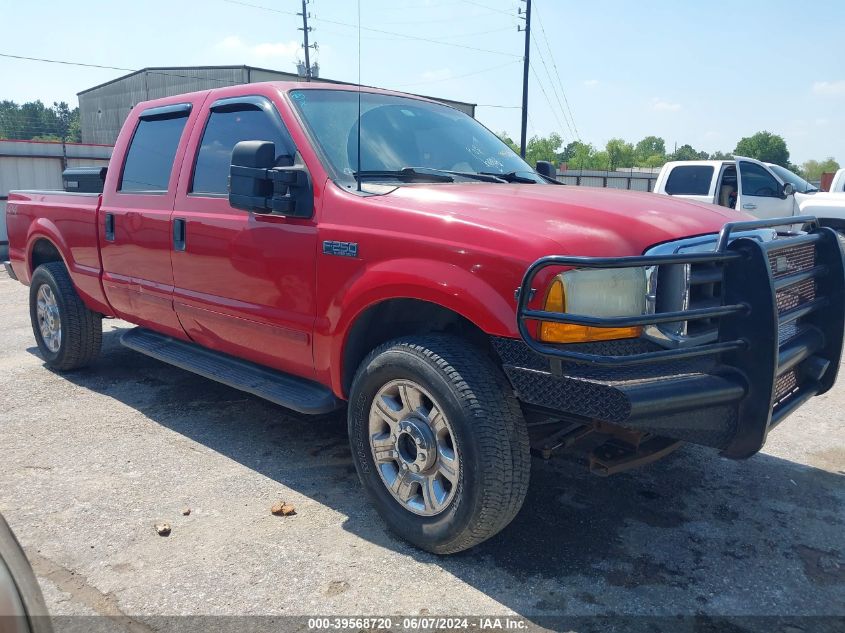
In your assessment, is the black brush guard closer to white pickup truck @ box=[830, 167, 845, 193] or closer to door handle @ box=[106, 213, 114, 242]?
door handle @ box=[106, 213, 114, 242]

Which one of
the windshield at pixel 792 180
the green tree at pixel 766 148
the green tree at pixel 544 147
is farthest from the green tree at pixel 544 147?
the windshield at pixel 792 180

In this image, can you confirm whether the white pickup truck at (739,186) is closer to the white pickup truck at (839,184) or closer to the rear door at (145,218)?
the white pickup truck at (839,184)

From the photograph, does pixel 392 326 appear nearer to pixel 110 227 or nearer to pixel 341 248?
pixel 341 248

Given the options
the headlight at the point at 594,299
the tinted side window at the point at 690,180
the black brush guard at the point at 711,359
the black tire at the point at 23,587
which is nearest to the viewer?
the black tire at the point at 23,587

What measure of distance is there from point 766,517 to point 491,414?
1.62m

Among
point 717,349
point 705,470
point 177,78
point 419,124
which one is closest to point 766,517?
point 705,470

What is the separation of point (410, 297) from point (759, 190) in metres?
11.5

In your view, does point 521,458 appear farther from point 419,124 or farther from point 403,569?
point 419,124

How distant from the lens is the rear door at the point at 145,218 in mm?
4324

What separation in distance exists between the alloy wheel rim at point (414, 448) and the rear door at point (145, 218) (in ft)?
6.32

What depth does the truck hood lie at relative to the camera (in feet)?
8.58

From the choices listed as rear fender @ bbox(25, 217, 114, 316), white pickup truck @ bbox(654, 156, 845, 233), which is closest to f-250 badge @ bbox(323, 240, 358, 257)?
rear fender @ bbox(25, 217, 114, 316)

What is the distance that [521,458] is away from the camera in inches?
106

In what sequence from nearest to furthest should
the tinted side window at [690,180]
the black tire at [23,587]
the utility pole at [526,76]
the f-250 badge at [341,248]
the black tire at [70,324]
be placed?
the black tire at [23,587]
the f-250 badge at [341,248]
the black tire at [70,324]
the tinted side window at [690,180]
the utility pole at [526,76]
